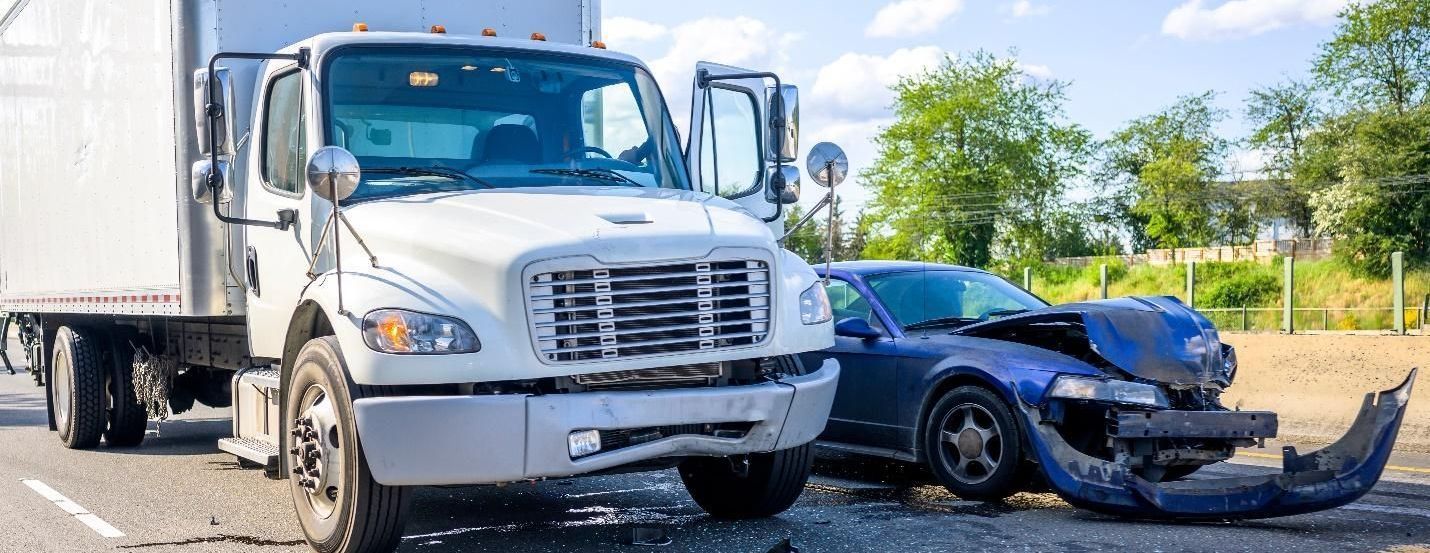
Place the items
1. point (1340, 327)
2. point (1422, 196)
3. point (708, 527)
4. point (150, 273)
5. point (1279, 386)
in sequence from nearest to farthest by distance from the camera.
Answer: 1. point (708, 527)
2. point (150, 273)
3. point (1279, 386)
4. point (1340, 327)
5. point (1422, 196)

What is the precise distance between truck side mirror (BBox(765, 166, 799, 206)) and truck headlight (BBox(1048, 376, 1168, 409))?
5.71 feet

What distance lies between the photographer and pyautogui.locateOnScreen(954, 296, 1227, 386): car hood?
7.23 m

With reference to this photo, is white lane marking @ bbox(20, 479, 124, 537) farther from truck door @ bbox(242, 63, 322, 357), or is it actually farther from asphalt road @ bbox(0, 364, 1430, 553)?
truck door @ bbox(242, 63, 322, 357)

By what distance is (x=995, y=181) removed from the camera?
69.2 meters

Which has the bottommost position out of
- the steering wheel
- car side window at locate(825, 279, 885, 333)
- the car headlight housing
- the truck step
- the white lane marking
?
the white lane marking

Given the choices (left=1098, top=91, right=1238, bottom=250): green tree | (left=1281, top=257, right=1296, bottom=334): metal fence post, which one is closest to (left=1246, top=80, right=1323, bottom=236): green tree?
(left=1098, top=91, right=1238, bottom=250): green tree

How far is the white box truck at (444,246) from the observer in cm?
564

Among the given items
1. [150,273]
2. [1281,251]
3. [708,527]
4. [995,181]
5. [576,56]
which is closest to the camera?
[708,527]

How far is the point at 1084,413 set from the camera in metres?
7.60

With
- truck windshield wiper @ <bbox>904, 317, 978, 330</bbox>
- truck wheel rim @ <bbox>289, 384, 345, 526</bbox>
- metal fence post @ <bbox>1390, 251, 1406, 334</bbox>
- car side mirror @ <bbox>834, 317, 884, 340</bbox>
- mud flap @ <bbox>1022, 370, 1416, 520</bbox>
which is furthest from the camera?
metal fence post @ <bbox>1390, 251, 1406, 334</bbox>

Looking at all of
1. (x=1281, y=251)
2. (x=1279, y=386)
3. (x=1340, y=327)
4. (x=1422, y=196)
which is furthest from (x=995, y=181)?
(x=1279, y=386)

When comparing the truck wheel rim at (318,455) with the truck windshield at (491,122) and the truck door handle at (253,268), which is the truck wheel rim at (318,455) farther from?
the truck door handle at (253,268)

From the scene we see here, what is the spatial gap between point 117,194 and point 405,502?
421cm

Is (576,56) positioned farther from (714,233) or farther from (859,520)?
(859,520)
